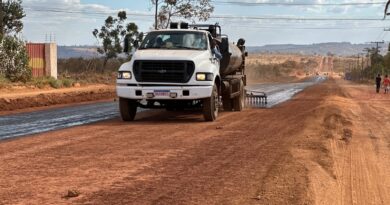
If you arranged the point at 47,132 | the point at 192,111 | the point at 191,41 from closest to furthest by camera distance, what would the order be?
the point at 47,132 < the point at 191,41 < the point at 192,111

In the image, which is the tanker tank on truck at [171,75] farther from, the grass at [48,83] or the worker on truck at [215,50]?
the grass at [48,83]

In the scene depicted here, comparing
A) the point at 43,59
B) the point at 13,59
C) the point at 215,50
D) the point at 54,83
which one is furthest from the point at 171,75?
the point at 43,59

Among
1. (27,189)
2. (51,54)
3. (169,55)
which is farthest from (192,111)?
(51,54)

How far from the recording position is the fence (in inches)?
1535

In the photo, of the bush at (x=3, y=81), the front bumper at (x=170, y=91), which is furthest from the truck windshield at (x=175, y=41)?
the bush at (x=3, y=81)

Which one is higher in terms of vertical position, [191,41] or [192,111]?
[191,41]

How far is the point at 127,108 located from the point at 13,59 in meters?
20.9

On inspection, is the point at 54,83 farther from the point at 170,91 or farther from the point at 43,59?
the point at 170,91

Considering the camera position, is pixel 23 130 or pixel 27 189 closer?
pixel 27 189

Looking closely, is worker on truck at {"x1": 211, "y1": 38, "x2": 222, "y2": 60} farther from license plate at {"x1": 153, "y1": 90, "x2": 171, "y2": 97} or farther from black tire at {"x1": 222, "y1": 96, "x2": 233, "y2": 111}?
black tire at {"x1": 222, "y1": 96, "x2": 233, "y2": 111}

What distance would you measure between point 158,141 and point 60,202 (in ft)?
14.9

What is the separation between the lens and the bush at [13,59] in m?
32.6

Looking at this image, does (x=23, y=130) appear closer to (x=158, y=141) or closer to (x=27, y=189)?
(x=158, y=141)

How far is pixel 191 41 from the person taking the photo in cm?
1520
